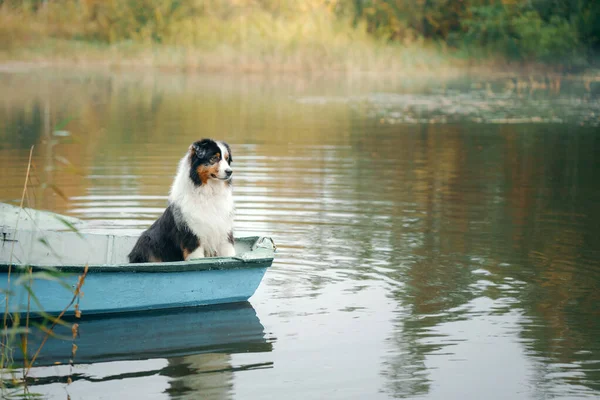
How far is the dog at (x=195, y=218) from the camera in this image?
24.3ft

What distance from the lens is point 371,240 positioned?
34.8 ft

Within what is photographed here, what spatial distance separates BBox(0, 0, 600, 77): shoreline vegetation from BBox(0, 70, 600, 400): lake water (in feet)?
58.9

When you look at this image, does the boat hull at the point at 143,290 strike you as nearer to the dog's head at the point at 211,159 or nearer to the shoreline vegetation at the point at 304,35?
the dog's head at the point at 211,159

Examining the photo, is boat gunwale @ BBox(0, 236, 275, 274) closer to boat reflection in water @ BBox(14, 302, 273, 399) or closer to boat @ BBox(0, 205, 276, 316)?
boat @ BBox(0, 205, 276, 316)

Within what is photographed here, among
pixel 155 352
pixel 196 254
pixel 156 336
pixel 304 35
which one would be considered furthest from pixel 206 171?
pixel 304 35

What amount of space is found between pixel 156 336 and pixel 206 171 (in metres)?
1.36

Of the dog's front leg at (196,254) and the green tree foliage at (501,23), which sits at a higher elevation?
the green tree foliage at (501,23)

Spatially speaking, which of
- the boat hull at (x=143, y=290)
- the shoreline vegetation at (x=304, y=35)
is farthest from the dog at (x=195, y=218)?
the shoreline vegetation at (x=304, y=35)

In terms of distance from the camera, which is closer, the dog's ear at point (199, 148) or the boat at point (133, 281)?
the boat at point (133, 281)

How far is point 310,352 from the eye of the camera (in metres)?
6.86

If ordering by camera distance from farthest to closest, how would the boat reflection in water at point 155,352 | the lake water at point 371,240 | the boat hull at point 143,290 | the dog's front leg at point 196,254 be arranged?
the dog's front leg at point 196,254, the boat hull at point 143,290, the lake water at point 371,240, the boat reflection in water at point 155,352

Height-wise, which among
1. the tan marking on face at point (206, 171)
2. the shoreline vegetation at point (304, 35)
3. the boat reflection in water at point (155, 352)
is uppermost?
the shoreline vegetation at point (304, 35)

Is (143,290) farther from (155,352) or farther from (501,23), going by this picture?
(501,23)

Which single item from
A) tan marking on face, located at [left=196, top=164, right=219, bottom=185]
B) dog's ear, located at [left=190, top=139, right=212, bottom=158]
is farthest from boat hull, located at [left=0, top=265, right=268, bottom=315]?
dog's ear, located at [left=190, top=139, right=212, bottom=158]
